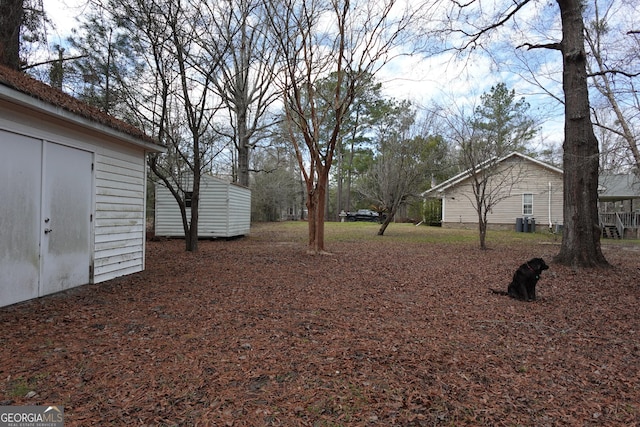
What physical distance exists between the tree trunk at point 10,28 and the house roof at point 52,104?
5.19 ft

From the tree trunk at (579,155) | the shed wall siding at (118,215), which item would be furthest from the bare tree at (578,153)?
the shed wall siding at (118,215)

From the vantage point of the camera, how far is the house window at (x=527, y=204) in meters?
20.9

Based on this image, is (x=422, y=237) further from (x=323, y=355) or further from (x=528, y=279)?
(x=323, y=355)

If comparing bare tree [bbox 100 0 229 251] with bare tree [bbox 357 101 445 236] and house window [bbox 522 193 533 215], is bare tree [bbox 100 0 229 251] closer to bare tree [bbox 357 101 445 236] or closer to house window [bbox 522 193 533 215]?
bare tree [bbox 357 101 445 236]

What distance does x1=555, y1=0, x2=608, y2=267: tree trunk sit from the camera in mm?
7578

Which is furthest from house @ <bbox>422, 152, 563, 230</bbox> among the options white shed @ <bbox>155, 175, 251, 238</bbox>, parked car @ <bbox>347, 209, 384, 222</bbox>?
parked car @ <bbox>347, 209, 384, 222</bbox>

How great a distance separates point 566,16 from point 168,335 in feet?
33.0

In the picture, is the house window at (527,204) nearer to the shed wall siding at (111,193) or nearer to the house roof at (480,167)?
the house roof at (480,167)

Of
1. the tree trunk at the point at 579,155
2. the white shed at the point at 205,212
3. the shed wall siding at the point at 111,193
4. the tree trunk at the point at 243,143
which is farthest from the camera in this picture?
the tree trunk at the point at 243,143

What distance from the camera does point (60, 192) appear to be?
15.6 ft

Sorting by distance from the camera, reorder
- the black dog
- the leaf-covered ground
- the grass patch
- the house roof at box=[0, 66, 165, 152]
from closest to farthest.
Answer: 1. the leaf-covered ground
2. the house roof at box=[0, 66, 165, 152]
3. the black dog
4. the grass patch

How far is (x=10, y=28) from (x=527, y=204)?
23.8m

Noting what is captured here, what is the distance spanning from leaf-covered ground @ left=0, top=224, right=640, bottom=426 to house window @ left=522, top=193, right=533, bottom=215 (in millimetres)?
17008

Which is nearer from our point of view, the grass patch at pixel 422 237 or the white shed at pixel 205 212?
the white shed at pixel 205 212
